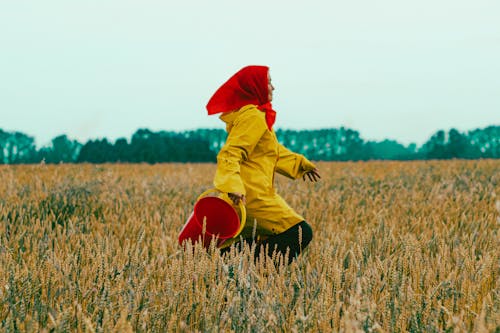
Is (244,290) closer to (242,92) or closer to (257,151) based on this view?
(257,151)

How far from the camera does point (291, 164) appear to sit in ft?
12.2

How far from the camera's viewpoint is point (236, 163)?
2.99 m

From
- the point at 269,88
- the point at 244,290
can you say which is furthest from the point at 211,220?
the point at 244,290

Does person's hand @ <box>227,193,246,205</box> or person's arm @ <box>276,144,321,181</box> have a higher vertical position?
person's arm @ <box>276,144,321,181</box>

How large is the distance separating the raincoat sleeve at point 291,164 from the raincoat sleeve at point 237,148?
48 cm

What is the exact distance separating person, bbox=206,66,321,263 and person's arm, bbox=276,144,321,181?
20 cm

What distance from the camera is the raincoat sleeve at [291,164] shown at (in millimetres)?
3695

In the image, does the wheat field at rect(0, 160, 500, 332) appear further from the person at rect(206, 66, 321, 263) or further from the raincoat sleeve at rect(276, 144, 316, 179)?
the raincoat sleeve at rect(276, 144, 316, 179)

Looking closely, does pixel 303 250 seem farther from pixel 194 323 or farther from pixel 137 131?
pixel 137 131

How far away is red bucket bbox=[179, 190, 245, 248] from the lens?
3016 mm

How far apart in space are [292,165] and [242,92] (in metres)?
0.71

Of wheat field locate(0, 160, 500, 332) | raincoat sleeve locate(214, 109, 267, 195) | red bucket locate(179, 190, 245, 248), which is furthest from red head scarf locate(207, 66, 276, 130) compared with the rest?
wheat field locate(0, 160, 500, 332)

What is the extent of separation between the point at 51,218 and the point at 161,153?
44818mm

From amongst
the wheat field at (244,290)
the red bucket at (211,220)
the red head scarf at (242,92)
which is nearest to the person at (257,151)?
the red head scarf at (242,92)
